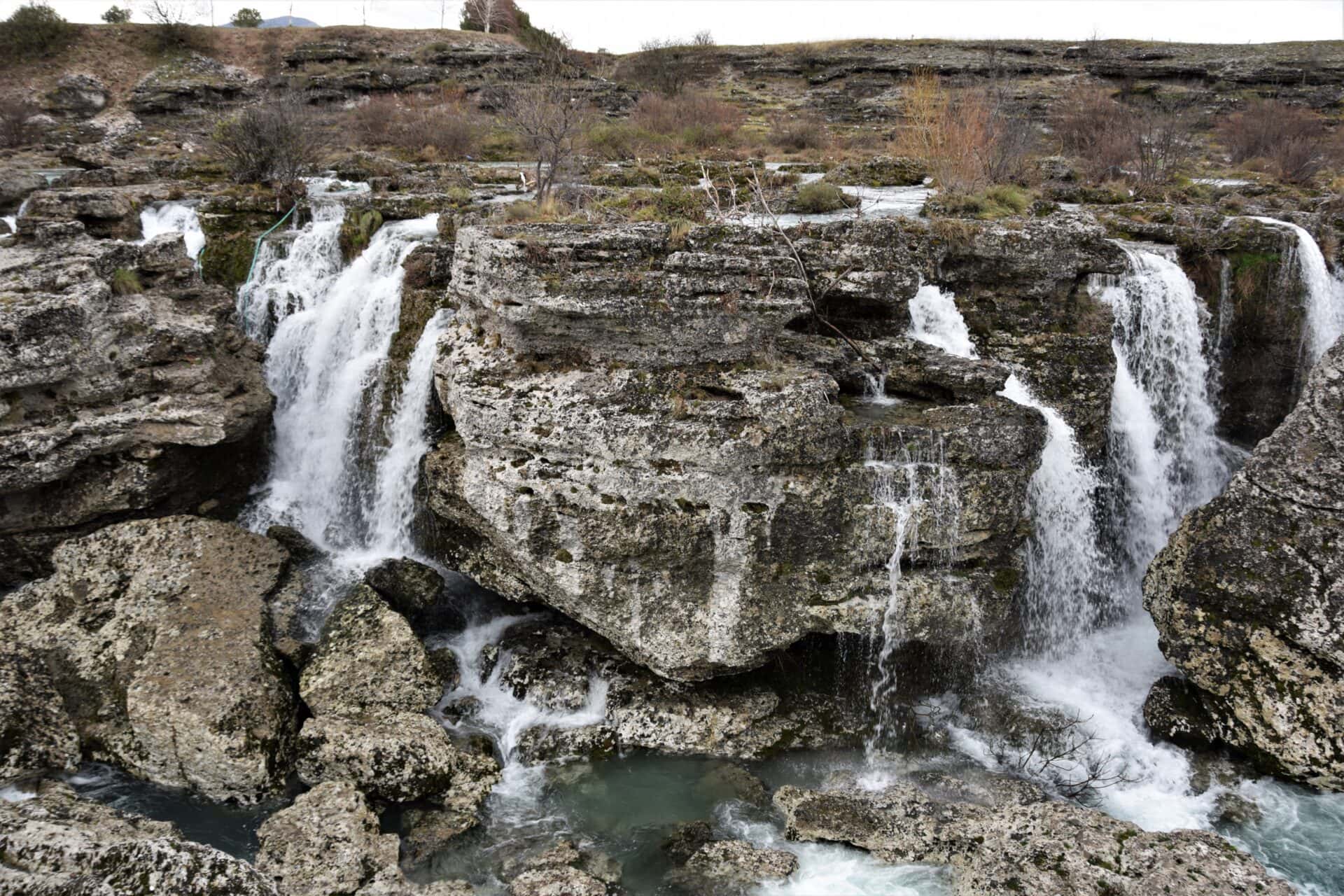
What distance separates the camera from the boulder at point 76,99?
3077 cm

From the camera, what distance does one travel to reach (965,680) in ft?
33.7

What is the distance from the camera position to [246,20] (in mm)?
42844

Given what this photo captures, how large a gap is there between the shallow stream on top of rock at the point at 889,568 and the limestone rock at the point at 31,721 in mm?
439

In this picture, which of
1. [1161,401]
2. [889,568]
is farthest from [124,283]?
[1161,401]

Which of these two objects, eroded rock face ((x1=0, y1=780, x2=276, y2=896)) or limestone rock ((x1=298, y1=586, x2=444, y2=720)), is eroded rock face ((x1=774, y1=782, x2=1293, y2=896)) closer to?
limestone rock ((x1=298, y1=586, x2=444, y2=720))

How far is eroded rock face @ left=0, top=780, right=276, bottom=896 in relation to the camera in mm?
5234

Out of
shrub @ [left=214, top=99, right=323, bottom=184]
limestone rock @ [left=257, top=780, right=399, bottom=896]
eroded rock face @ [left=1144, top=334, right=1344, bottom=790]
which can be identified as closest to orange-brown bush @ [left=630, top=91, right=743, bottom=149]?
shrub @ [left=214, top=99, right=323, bottom=184]

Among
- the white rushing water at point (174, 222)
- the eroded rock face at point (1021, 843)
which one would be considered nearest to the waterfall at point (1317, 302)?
the eroded rock face at point (1021, 843)

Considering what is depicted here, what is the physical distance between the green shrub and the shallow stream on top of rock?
2.00 meters

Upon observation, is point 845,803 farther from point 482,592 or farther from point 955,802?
point 482,592

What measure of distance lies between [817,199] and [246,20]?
41.0 metres

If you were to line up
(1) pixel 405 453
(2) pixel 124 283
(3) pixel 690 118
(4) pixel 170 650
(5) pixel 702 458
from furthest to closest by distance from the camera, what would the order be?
(3) pixel 690 118, (2) pixel 124 283, (1) pixel 405 453, (4) pixel 170 650, (5) pixel 702 458

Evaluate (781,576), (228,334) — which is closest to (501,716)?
(781,576)

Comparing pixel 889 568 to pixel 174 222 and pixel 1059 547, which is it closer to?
pixel 1059 547
